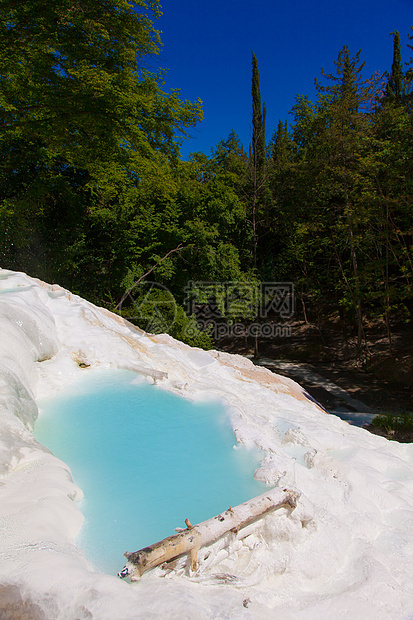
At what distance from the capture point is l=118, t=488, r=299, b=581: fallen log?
192 cm

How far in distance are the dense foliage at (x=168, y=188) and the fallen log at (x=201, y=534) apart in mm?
7262

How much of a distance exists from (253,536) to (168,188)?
1027 cm

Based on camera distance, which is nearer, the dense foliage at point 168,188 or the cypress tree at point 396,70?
the dense foliage at point 168,188

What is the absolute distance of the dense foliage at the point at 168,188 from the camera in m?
7.60

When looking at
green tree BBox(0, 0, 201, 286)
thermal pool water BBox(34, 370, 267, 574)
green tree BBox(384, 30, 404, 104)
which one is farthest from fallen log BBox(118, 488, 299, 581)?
green tree BBox(384, 30, 404, 104)

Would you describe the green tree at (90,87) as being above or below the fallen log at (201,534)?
above

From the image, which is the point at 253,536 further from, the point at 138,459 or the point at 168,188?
the point at 168,188

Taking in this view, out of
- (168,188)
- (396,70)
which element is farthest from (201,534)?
(396,70)

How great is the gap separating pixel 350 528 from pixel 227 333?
53.3 ft

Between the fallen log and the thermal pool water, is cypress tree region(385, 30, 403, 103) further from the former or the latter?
the fallen log

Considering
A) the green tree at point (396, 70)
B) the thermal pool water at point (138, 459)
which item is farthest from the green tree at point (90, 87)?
the green tree at point (396, 70)

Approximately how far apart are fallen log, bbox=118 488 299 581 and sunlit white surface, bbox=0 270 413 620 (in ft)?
0.26

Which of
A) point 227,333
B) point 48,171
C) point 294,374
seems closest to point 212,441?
point 294,374

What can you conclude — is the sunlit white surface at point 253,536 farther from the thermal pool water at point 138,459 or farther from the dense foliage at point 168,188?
the dense foliage at point 168,188
